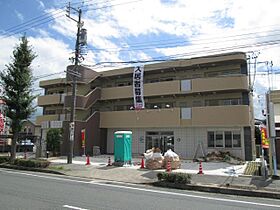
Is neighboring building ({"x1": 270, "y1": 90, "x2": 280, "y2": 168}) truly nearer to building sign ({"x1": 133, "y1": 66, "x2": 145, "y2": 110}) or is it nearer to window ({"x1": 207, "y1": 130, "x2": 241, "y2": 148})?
window ({"x1": 207, "y1": 130, "x2": 241, "y2": 148})

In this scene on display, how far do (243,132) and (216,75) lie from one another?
19.2 feet

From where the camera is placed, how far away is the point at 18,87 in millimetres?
21500

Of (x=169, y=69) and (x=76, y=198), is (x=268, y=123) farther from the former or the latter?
(x=169, y=69)

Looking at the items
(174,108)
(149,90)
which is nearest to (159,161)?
(174,108)

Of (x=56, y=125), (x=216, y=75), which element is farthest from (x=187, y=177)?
(x=56, y=125)

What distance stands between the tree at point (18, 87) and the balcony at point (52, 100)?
11193 mm

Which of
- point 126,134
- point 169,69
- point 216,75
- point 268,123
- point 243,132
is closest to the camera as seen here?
point 268,123

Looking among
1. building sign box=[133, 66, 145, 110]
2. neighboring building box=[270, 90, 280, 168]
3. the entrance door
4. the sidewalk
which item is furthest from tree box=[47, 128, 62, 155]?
neighboring building box=[270, 90, 280, 168]

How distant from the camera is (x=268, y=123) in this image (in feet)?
43.3

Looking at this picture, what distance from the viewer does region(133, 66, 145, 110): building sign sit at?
28.4m

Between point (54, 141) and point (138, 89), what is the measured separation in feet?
32.2

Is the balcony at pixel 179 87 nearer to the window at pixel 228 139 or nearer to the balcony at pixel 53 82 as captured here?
the window at pixel 228 139

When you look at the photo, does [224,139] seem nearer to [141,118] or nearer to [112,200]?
[141,118]

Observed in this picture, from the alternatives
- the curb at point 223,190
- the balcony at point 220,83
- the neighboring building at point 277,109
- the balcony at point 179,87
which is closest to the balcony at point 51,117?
the balcony at point 179,87
